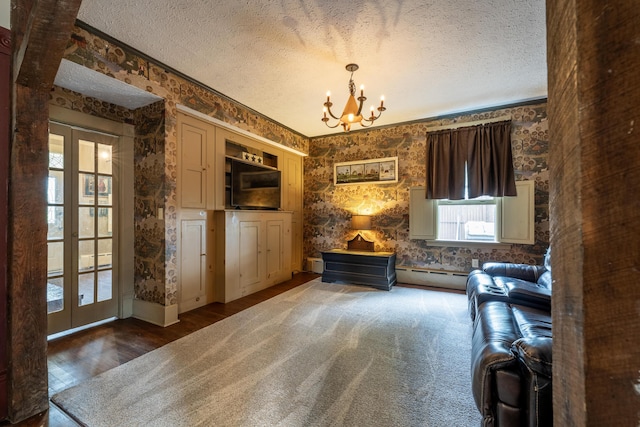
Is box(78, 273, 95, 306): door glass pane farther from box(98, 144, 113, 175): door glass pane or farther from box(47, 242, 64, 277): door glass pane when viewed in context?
box(98, 144, 113, 175): door glass pane

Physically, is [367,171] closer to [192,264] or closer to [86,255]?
[192,264]

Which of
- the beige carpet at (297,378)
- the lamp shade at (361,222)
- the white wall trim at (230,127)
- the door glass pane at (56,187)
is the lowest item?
the beige carpet at (297,378)

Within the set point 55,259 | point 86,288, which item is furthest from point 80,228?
point 86,288

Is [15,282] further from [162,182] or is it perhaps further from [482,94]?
[482,94]

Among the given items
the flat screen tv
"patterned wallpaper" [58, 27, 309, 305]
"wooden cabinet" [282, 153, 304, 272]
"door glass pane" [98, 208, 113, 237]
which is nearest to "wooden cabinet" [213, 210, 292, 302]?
the flat screen tv

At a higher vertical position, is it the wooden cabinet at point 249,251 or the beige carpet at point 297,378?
the wooden cabinet at point 249,251

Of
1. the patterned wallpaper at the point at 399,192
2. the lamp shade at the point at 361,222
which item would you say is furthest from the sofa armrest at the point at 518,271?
the lamp shade at the point at 361,222

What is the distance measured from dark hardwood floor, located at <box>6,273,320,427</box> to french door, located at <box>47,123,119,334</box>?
0.88 feet

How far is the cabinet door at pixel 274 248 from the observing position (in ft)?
14.7

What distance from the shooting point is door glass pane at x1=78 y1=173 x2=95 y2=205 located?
283 centimetres

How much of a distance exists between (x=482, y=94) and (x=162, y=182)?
4.15m

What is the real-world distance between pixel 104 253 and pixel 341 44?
3.35 metres

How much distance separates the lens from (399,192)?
15.5ft

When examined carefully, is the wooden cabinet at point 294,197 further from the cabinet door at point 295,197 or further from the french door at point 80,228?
the french door at point 80,228
